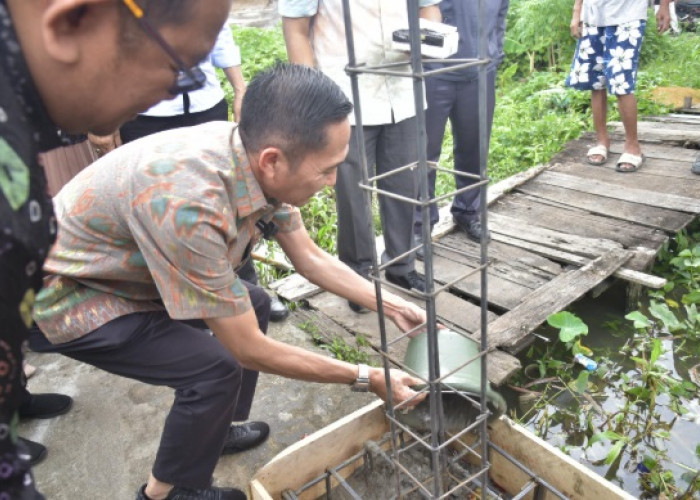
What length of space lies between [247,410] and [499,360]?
3.98 feet

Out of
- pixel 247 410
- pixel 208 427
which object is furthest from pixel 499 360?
pixel 208 427

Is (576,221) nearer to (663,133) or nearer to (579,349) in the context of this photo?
(579,349)

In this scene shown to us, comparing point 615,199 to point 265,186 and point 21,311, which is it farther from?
point 21,311

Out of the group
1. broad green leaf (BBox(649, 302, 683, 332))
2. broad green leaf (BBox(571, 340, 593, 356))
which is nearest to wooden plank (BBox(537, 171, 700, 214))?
broad green leaf (BBox(649, 302, 683, 332))

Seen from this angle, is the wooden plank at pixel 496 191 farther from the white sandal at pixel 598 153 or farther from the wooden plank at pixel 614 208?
the white sandal at pixel 598 153

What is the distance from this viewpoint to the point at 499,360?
2875 mm

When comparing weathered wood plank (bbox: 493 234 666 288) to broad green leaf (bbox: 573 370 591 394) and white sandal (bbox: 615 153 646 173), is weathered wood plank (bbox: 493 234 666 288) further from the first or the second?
white sandal (bbox: 615 153 646 173)

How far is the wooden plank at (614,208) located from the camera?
4.07 metres

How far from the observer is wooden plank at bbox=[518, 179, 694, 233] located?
4074 millimetres

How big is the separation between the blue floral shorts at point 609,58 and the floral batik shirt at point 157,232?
3.50 meters

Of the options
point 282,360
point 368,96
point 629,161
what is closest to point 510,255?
point 368,96

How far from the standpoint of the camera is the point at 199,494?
215 cm

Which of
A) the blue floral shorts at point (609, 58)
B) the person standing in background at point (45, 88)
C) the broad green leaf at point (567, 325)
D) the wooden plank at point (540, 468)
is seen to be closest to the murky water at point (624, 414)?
the broad green leaf at point (567, 325)

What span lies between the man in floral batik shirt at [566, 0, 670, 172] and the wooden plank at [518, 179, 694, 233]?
1.88ft
